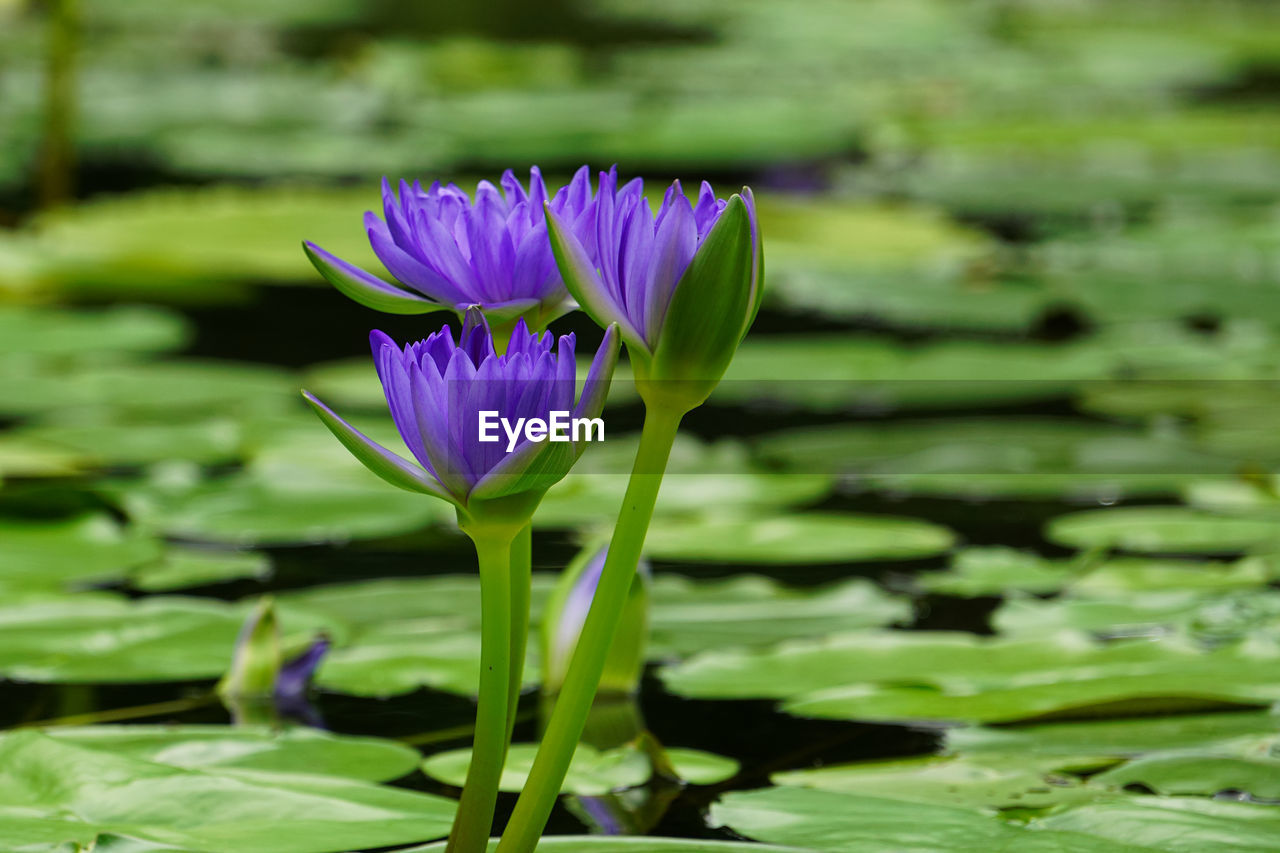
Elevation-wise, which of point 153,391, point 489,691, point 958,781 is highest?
point 153,391

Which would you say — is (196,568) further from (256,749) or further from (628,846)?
(628,846)

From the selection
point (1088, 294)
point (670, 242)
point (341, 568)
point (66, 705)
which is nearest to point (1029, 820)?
point (670, 242)

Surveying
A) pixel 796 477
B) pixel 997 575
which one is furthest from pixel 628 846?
pixel 796 477

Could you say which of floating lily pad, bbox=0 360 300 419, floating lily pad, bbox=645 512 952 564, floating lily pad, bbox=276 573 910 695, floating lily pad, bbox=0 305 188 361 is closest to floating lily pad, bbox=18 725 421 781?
floating lily pad, bbox=276 573 910 695

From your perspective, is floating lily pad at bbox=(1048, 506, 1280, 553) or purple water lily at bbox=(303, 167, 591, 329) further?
floating lily pad at bbox=(1048, 506, 1280, 553)

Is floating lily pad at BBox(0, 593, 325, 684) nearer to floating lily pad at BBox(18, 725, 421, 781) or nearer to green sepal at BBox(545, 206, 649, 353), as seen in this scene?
floating lily pad at BBox(18, 725, 421, 781)

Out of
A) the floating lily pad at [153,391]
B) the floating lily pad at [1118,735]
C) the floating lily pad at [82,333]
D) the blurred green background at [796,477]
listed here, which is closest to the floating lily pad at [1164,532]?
the blurred green background at [796,477]

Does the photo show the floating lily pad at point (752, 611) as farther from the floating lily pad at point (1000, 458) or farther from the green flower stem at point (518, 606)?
the green flower stem at point (518, 606)
